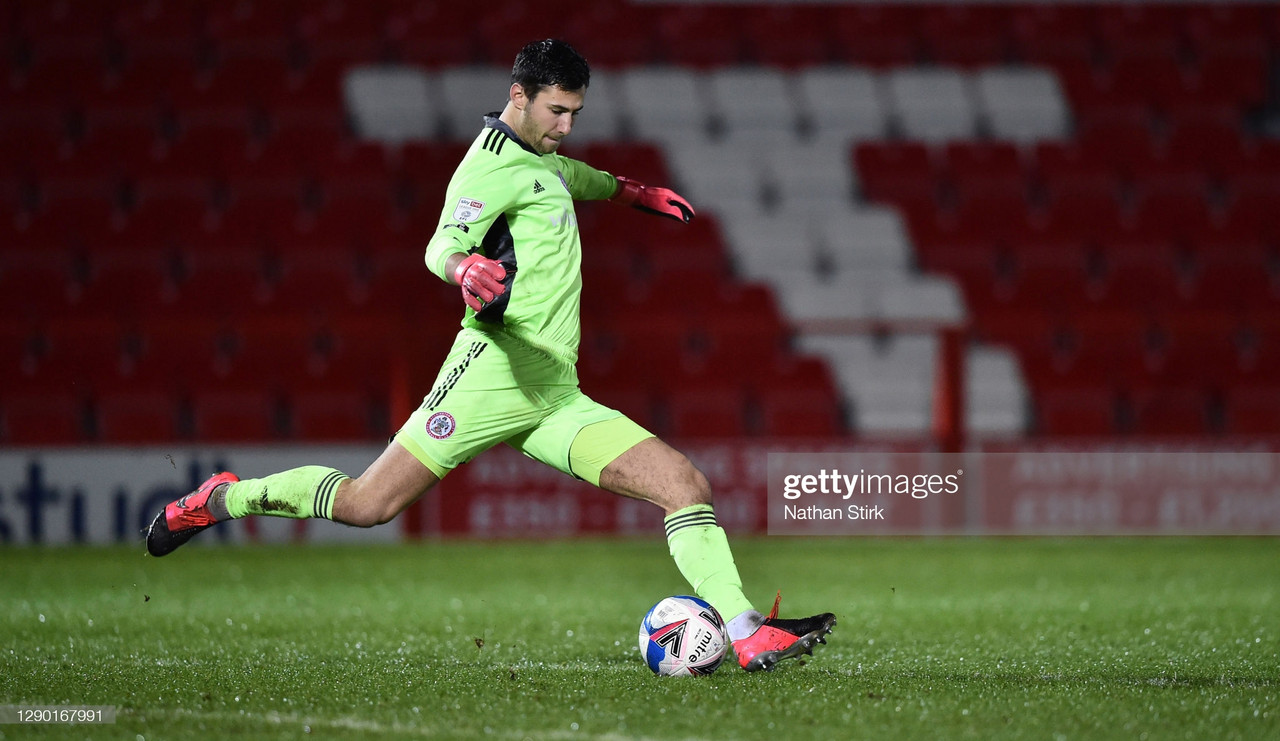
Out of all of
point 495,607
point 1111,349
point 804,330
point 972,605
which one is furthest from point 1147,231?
point 495,607

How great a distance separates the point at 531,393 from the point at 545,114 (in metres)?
0.82

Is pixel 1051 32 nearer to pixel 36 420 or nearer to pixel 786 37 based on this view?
pixel 786 37

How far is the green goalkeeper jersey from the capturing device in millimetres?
4129

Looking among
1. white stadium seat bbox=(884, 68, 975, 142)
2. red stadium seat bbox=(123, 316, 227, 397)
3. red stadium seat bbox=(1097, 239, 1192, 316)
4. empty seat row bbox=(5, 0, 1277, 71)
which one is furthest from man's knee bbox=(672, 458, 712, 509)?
white stadium seat bbox=(884, 68, 975, 142)

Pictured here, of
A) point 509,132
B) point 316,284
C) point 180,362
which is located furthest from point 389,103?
point 509,132

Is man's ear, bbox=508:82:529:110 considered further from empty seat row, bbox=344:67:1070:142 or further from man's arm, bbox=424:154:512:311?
empty seat row, bbox=344:67:1070:142

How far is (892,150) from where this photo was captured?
1380cm

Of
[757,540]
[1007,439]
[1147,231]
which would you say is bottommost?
[757,540]

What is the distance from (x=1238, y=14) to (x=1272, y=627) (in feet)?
37.7

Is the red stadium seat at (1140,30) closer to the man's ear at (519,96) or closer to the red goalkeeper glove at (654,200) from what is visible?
the red goalkeeper glove at (654,200)

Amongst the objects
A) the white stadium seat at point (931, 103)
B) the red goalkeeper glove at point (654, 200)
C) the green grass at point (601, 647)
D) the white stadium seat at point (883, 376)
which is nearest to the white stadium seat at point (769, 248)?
the white stadium seat at point (883, 376)

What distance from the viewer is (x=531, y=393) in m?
4.29

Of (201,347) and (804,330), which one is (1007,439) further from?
(201,347)

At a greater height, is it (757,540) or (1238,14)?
(1238,14)
